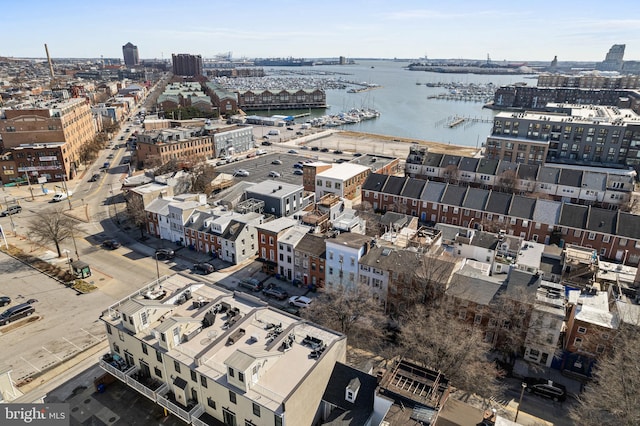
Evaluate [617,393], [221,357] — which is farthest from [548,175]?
[221,357]

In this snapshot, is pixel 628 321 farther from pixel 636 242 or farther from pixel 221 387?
pixel 221 387

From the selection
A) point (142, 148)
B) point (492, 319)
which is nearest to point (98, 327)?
point (492, 319)

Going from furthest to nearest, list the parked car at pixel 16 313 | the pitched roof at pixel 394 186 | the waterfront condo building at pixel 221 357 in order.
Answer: the pitched roof at pixel 394 186, the parked car at pixel 16 313, the waterfront condo building at pixel 221 357

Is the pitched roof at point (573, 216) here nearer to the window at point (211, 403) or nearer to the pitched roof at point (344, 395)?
the pitched roof at point (344, 395)

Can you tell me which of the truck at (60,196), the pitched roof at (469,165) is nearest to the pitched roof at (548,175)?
the pitched roof at (469,165)


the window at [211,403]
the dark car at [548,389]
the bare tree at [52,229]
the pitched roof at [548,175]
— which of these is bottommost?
the dark car at [548,389]

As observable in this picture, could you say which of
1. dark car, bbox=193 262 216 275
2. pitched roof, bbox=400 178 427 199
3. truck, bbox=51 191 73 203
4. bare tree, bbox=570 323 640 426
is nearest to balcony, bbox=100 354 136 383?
dark car, bbox=193 262 216 275
